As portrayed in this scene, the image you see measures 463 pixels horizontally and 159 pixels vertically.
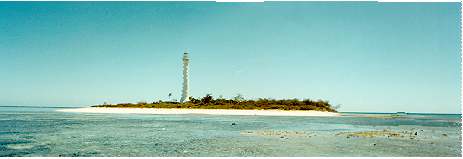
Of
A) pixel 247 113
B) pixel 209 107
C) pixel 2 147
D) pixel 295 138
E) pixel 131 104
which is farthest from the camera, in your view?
pixel 131 104

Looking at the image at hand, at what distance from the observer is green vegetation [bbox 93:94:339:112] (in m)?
78.1

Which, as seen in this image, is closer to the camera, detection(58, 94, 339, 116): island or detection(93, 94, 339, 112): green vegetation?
detection(58, 94, 339, 116): island

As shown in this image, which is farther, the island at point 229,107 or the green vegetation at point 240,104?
the green vegetation at point 240,104

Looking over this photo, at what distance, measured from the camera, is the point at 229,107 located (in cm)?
7800

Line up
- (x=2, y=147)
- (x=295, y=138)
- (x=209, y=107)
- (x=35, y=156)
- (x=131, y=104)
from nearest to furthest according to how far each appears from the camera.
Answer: (x=35, y=156), (x=2, y=147), (x=295, y=138), (x=209, y=107), (x=131, y=104)

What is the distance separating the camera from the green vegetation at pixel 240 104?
256 ft

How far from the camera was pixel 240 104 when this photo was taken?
81.8 m

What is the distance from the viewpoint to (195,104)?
260 ft

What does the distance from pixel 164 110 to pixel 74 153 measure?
52956mm

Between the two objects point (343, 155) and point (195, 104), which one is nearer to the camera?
point (343, 155)

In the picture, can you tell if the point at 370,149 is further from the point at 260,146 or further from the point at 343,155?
the point at 260,146

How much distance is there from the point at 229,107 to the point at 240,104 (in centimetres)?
419

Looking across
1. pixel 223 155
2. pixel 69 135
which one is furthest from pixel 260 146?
pixel 69 135

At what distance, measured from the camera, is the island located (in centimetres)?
7056
